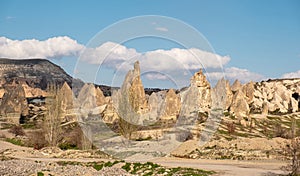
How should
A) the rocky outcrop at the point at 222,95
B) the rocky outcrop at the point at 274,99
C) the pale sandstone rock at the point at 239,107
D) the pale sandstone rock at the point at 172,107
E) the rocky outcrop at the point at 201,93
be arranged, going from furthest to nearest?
the rocky outcrop at the point at 274,99
the rocky outcrop at the point at 222,95
the pale sandstone rock at the point at 239,107
the rocky outcrop at the point at 201,93
the pale sandstone rock at the point at 172,107

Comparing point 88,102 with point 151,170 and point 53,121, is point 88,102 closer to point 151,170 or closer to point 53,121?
point 53,121

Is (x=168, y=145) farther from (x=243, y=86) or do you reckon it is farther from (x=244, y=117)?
(x=243, y=86)

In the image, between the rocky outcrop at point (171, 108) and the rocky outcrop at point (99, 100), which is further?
the rocky outcrop at point (99, 100)

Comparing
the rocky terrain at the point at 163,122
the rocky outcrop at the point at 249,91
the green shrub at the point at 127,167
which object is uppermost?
the rocky outcrop at the point at 249,91

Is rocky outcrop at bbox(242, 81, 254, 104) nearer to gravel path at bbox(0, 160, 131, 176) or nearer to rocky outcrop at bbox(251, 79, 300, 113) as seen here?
rocky outcrop at bbox(251, 79, 300, 113)

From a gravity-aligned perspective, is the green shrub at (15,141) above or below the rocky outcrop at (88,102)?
below

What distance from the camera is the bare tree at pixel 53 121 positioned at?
52.9 m

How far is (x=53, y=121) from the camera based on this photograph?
53125mm

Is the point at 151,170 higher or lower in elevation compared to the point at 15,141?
higher

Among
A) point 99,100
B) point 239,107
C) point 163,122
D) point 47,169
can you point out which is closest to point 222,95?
point 239,107

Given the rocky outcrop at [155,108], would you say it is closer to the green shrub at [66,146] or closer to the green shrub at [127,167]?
the green shrub at [66,146]

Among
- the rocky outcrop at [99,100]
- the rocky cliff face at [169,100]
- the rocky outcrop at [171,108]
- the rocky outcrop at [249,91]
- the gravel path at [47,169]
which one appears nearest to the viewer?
the gravel path at [47,169]

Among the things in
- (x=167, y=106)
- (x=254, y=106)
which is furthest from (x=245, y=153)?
(x=254, y=106)

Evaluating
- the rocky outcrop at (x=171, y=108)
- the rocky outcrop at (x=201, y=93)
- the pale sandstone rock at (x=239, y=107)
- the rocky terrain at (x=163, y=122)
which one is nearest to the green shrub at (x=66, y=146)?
the rocky terrain at (x=163, y=122)
